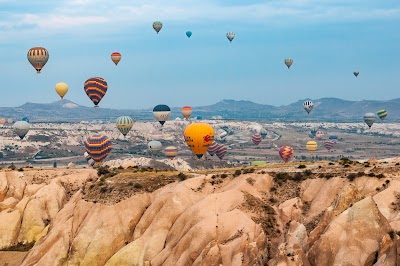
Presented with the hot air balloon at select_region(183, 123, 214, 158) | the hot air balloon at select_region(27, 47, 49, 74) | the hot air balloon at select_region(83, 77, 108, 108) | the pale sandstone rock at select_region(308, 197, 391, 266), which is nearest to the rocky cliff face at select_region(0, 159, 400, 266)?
the pale sandstone rock at select_region(308, 197, 391, 266)

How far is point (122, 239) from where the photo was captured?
69.5 m

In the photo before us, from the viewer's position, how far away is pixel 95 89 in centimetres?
17238

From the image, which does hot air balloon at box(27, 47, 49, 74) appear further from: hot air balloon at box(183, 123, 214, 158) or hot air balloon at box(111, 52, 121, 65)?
hot air balloon at box(183, 123, 214, 158)

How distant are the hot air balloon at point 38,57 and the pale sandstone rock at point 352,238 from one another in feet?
380

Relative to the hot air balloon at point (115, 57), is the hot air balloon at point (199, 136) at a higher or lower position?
lower

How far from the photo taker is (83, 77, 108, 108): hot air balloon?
17225cm

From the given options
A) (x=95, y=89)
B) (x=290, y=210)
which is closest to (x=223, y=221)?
(x=290, y=210)

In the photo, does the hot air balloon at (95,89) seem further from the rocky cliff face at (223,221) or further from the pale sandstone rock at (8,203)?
the rocky cliff face at (223,221)

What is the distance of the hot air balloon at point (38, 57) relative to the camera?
156125 mm

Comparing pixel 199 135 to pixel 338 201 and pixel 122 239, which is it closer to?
pixel 122 239

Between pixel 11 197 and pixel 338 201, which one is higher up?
pixel 338 201

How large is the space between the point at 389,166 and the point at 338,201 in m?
13.5

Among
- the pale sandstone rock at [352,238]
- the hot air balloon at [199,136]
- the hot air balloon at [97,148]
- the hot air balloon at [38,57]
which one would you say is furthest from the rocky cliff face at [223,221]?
the hot air balloon at [97,148]

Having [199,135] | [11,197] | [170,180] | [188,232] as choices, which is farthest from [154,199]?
[199,135]
